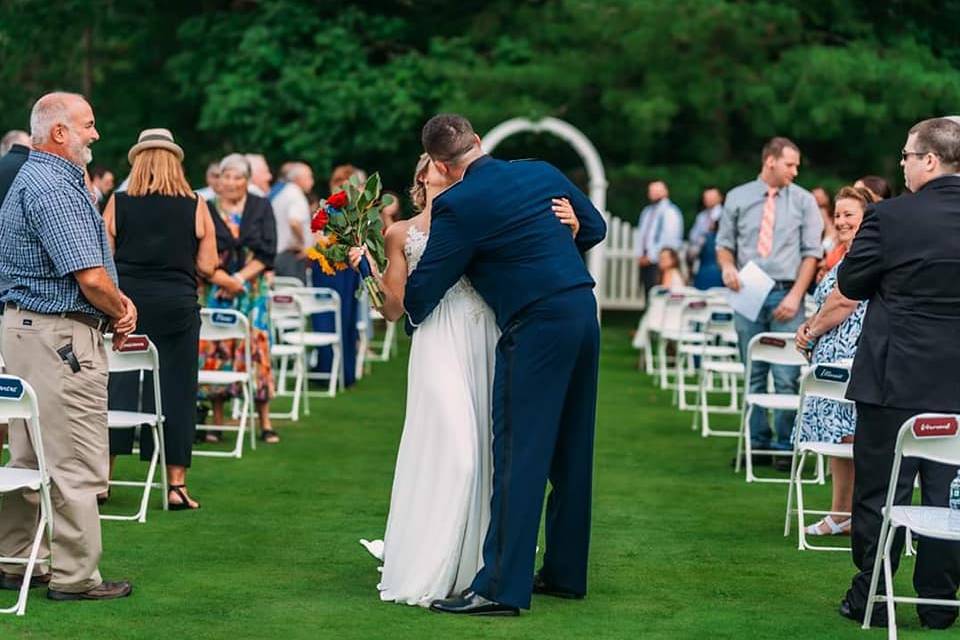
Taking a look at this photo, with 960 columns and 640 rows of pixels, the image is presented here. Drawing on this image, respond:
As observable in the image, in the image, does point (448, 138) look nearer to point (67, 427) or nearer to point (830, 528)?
point (67, 427)

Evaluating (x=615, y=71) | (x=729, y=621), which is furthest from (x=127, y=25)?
(x=729, y=621)

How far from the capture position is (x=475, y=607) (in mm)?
7582

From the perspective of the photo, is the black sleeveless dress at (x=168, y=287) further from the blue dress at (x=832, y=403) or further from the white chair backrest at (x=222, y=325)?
the blue dress at (x=832, y=403)

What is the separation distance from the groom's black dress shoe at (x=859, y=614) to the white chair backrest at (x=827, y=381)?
1.56 metres

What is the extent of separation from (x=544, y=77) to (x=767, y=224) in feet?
48.4

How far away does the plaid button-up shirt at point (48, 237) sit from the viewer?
745 centimetres

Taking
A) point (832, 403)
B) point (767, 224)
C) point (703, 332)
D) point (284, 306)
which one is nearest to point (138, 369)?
point (832, 403)

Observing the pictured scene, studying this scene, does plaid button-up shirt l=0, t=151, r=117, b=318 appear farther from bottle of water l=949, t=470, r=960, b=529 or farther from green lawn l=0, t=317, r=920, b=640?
bottle of water l=949, t=470, r=960, b=529

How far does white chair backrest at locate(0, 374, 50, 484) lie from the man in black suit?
3.21 metres

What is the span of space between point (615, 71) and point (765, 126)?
238 cm

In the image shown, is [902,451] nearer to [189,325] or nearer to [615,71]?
[189,325]

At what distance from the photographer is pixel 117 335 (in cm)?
784

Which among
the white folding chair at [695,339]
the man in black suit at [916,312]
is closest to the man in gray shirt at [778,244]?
the white folding chair at [695,339]

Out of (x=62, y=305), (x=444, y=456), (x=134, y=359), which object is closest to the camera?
(x=62, y=305)
